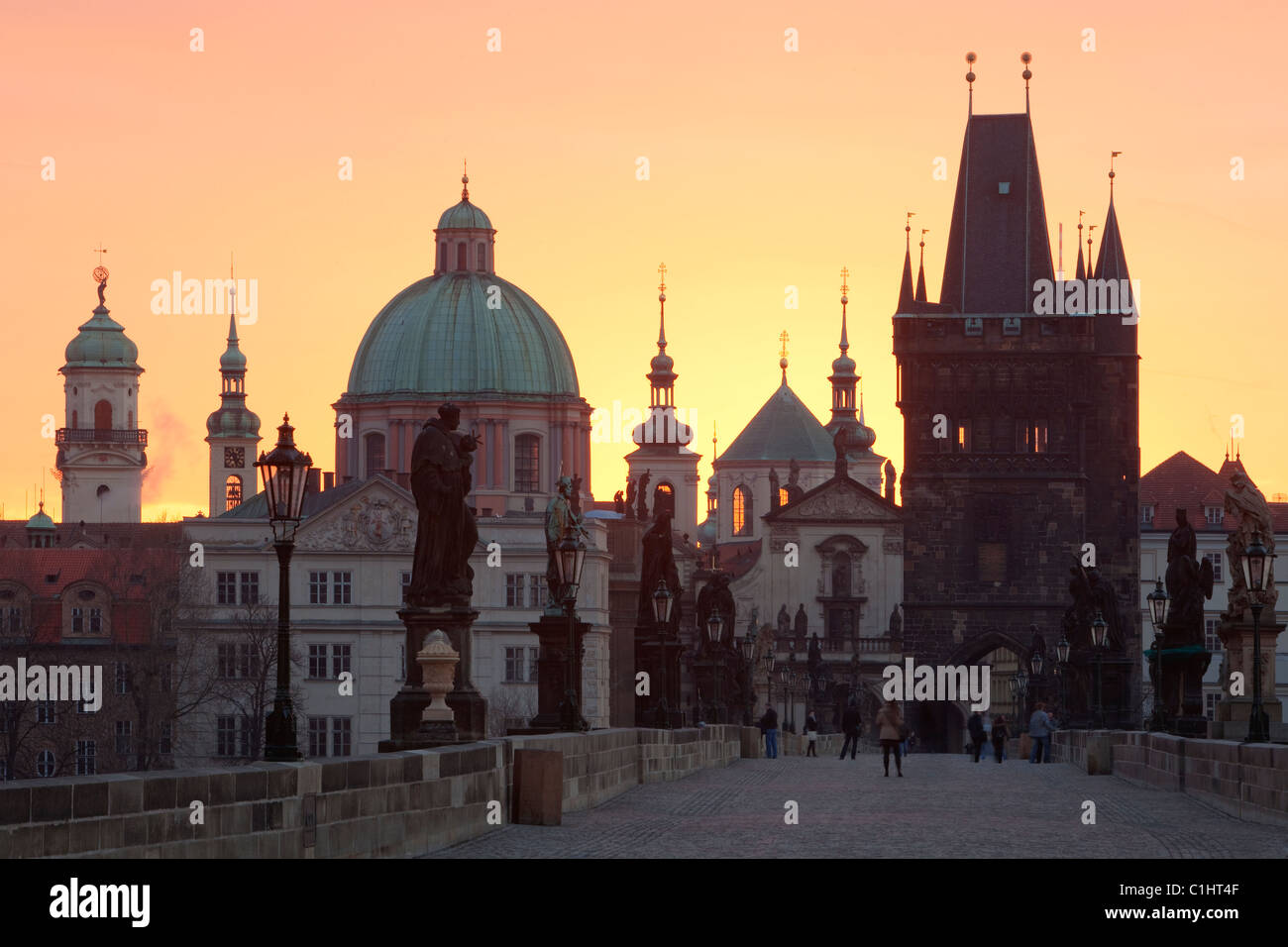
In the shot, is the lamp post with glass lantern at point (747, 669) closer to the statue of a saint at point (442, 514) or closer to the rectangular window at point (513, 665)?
the rectangular window at point (513, 665)

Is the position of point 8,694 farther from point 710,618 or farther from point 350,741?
point 710,618

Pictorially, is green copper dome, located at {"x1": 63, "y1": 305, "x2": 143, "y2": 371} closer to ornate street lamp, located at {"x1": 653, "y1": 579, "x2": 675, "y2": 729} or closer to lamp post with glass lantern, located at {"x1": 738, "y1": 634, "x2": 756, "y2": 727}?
lamp post with glass lantern, located at {"x1": 738, "y1": 634, "x2": 756, "y2": 727}

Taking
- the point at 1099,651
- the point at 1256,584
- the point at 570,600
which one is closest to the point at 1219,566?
the point at 1099,651

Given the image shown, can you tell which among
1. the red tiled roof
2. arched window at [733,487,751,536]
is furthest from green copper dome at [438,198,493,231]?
arched window at [733,487,751,536]

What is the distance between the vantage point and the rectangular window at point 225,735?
354 ft

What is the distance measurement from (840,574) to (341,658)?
1125 inches

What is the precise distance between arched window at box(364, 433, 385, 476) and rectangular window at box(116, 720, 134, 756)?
106 feet

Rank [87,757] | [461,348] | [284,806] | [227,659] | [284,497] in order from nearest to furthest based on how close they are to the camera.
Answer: [284,806]
[284,497]
[87,757]
[227,659]
[461,348]

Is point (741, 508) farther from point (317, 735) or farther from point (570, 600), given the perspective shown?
point (570, 600)

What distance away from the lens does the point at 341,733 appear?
111m
